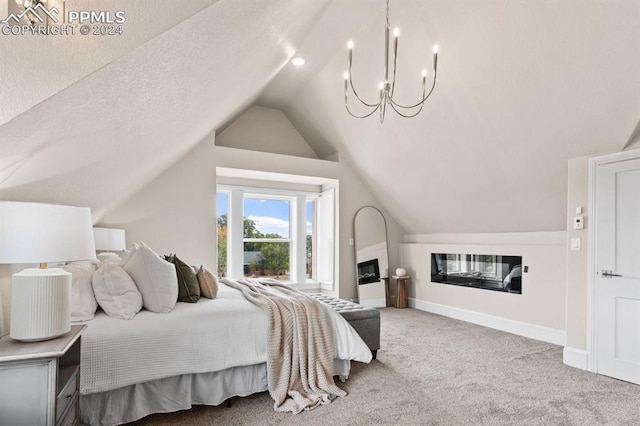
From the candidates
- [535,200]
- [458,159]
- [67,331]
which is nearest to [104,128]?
[67,331]

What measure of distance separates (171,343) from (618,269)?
366 cm

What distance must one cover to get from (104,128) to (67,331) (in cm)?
97

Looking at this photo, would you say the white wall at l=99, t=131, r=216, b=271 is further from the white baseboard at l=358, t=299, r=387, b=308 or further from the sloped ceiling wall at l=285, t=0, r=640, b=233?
the white baseboard at l=358, t=299, r=387, b=308

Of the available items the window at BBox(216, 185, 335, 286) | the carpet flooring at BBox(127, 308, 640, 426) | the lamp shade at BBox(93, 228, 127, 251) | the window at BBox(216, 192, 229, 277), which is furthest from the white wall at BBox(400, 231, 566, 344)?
the lamp shade at BBox(93, 228, 127, 251)

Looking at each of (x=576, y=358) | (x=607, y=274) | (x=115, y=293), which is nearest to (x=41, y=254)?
(x=115, y=293)

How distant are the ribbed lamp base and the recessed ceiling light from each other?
11.2 ft

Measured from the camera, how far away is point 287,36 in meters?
2.94

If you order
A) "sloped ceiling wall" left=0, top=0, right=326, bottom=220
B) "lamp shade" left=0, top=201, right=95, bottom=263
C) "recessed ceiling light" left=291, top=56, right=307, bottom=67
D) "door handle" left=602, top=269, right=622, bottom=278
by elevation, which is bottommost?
"door handle" left=602, top=269, right=622, bottom=278

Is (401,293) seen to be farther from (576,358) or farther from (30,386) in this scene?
(30,386)

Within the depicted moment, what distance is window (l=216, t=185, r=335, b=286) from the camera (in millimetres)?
5922

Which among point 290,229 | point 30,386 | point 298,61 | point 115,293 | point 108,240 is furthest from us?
point 290,229

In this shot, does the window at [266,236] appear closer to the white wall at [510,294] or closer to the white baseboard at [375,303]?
the white baseboard at [375,303]

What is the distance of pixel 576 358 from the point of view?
133 inches

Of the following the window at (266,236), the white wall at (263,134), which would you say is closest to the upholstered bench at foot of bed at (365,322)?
the window at (266,236)
